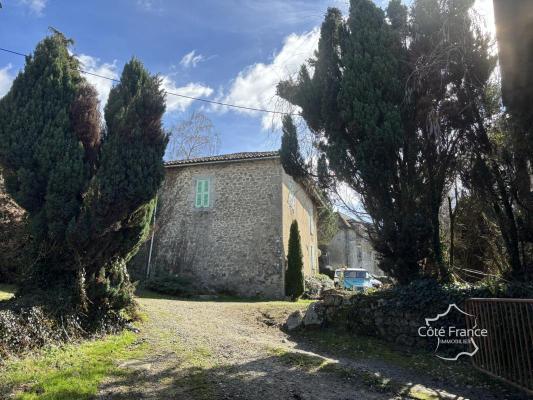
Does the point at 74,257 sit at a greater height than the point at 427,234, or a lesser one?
lesser

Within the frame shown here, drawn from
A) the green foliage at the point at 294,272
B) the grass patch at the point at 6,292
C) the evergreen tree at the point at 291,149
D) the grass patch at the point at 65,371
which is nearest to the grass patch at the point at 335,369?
the grass patch at the point at 65,371

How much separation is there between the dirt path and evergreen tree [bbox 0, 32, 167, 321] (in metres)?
1.56

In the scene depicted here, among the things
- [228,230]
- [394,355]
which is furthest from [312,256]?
[394,355]

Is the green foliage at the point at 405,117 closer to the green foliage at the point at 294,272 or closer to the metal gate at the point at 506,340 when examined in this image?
the metal gate at the point at 506,340

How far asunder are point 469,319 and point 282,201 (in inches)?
427

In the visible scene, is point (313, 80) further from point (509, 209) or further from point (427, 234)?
point (509, 209)

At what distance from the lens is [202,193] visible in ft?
55.7

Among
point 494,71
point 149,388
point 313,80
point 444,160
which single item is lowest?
point 149,388

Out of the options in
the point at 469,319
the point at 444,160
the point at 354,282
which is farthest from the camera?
the point at 354,282

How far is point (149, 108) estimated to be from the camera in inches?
289

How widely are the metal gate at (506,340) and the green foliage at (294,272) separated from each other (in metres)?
10.1

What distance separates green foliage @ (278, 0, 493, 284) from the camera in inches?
281

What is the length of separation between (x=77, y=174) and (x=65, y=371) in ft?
10.7

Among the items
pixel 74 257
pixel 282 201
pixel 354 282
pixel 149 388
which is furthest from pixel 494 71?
pixel 354 282
